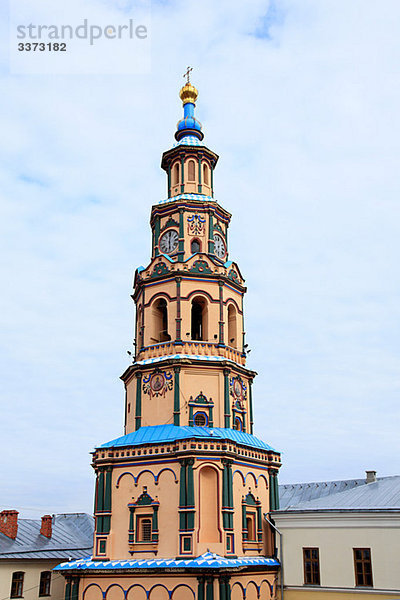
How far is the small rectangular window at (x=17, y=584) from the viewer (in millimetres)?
31891

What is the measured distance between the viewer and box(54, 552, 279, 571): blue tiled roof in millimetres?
25000

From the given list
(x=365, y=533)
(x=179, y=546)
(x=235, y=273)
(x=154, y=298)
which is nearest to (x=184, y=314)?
(x=154, y=298)

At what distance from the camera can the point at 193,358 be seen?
30.9 meters

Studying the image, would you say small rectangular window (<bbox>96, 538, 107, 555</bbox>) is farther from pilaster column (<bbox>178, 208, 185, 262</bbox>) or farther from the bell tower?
pilaster column (<bbox>178, 208, 185, 262</bbox>)

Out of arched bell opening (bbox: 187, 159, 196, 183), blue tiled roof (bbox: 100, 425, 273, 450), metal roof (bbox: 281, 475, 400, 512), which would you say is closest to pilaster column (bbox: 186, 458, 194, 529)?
blue tiled roof (bbox: 100, 425, 273, 450)

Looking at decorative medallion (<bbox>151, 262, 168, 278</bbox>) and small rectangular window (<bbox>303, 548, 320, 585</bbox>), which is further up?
decorative medallion (<bbox>151, 262, 168, 278</bbox>)

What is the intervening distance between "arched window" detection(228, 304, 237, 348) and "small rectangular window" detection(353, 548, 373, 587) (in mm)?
11703

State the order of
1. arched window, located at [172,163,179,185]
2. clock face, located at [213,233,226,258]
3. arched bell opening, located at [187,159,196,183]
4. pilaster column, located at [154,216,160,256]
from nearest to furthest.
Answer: clock face, located at [213,233,226,258] < pilaster column, located at [154,216,160,256] < arched bell opening, located at [187,159,196,183] < arched window, located at [172,163,179,185]

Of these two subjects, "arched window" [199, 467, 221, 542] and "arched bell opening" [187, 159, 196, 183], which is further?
"arched bell opening" [187, 159, 196, 183]

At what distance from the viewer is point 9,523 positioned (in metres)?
34.3

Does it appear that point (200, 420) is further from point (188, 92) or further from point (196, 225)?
point (188, 92)

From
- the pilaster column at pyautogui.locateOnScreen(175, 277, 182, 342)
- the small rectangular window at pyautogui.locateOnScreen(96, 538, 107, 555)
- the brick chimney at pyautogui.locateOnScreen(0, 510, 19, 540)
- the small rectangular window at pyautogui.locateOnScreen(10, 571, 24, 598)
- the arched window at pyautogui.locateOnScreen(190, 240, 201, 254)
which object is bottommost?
the small rectangular window at pyautogui.locateOnScreen(10, 571, 24, 598)

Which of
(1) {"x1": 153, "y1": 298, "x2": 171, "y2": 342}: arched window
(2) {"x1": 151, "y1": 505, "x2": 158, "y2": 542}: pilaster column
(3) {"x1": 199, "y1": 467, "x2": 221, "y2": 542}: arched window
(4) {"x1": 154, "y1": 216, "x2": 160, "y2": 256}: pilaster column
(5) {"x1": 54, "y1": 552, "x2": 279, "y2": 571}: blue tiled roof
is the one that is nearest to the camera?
(5) {"x1": 54, "y1": 552, "x2": 279, "y2": 571}: blue tiled roof

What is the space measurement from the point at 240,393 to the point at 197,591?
10.1 meters
